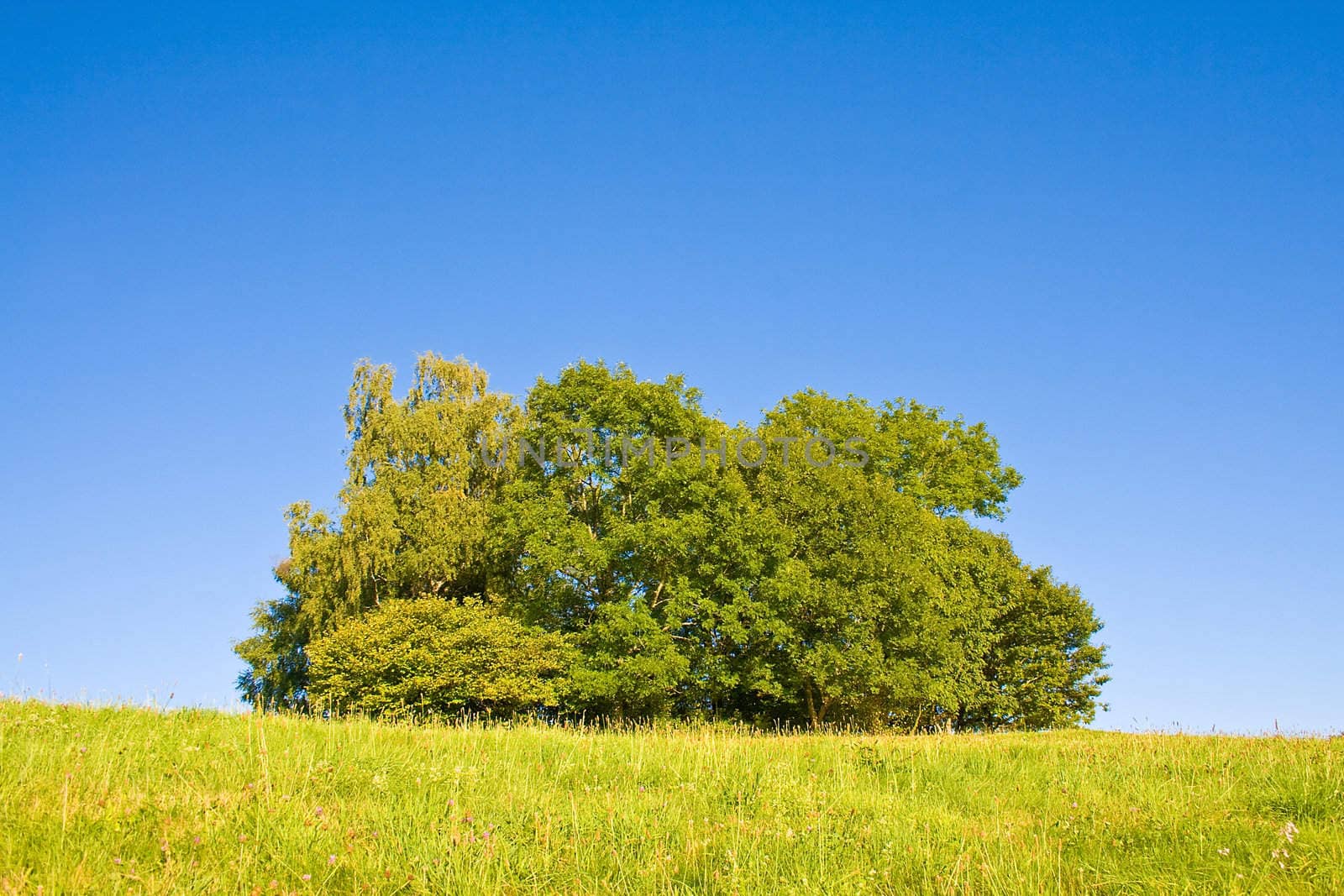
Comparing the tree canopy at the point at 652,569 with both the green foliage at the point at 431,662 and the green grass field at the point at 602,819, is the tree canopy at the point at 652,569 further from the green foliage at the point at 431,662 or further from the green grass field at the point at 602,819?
the green grass field at the point at 602,819

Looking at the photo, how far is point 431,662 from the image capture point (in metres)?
28.9

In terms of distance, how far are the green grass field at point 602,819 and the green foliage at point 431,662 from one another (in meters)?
16.4

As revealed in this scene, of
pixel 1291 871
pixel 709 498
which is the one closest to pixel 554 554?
pixel 709 498

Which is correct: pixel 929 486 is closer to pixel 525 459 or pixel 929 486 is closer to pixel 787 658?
pixel 787 658

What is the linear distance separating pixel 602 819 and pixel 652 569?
2284 centimetres

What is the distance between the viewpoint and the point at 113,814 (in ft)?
25.5

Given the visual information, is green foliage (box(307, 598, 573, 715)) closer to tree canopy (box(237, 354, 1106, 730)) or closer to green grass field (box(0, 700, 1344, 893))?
tree canopy (box(237, 354, 1106, 730))

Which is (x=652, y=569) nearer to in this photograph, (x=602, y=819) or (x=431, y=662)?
(x=431, y=662)

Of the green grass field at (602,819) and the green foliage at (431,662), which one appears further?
the green foliage at (431,662)

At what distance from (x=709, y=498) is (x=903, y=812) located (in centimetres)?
2152

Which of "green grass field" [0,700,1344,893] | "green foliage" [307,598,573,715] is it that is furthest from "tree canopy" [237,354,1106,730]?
"green grass field" [0,700,1344,893]

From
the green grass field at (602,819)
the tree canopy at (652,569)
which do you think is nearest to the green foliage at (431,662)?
the tree canopy at (652,569)

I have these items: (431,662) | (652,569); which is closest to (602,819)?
(431,662)

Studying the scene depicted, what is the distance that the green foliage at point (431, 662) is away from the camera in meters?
28.9
